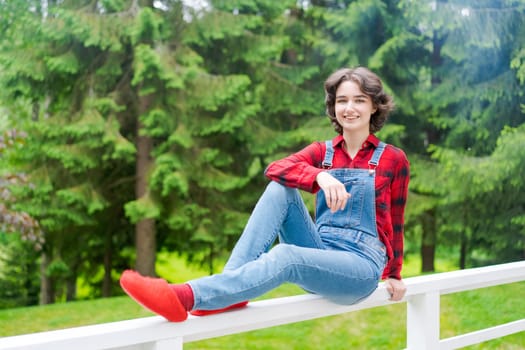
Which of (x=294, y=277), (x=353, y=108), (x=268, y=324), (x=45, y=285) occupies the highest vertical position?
(x=353, y=108)

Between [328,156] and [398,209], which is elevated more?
[328,156]

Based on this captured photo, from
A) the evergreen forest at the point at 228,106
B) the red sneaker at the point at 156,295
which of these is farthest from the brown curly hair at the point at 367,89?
the evergreen forest at the point at 228,106

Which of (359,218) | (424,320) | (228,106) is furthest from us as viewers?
(228,106)

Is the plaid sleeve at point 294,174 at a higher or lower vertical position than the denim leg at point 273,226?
higher

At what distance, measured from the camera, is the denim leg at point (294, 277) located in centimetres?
148

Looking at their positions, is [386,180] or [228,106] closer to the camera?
[386,180]

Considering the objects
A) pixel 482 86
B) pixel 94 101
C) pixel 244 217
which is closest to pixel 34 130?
pixel 94 101

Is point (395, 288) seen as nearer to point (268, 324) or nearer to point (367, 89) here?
point (268, 324)

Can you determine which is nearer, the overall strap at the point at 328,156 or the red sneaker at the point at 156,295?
the red sneaker at the point at 156,295

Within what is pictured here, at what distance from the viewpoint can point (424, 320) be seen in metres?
2.09

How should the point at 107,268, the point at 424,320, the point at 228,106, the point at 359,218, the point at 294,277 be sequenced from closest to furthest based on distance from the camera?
the point at 294,277 < the point at 359,218 < the point at 424,320 < the point at 228,106 < the point at 107,268

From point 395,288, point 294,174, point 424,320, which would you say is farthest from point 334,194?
point 424,320

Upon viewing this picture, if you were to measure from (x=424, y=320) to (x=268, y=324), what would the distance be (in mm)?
719

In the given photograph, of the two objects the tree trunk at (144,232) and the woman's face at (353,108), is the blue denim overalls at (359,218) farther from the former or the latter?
the tree trunk at (144,232)
